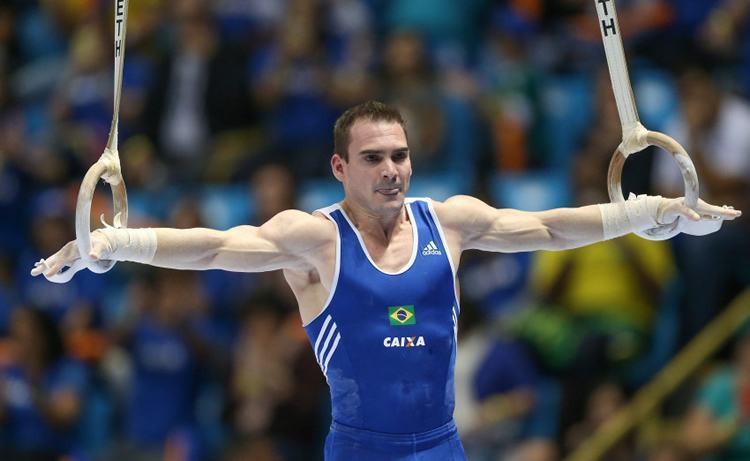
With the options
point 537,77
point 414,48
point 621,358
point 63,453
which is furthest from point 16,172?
point 621,358

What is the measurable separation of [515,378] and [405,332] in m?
3.56

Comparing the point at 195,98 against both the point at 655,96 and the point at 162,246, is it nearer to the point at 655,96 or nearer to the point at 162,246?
the point at 655,96

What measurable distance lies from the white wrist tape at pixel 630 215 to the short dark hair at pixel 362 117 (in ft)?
3.44

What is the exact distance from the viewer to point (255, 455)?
9188 millimetres

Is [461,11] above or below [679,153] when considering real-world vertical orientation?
above

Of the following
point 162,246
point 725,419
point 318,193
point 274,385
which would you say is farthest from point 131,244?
point 318,193

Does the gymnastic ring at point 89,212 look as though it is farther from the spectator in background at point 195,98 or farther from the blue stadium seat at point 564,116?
the spectator in background at point 195,98

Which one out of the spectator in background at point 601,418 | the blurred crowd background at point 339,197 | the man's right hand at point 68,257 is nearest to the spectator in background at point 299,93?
the blurred crowd background at point 339,197

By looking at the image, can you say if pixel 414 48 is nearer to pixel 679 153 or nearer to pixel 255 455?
pixel 255 455

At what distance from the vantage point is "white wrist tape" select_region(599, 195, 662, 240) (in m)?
5.97

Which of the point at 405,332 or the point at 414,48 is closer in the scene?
the point at 405,332

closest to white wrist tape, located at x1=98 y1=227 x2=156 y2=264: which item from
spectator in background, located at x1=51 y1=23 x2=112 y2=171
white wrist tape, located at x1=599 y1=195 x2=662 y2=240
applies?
white wrist tape, located at x1=599 y1=195 x2=662 y2=240

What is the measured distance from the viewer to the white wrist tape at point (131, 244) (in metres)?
5.47

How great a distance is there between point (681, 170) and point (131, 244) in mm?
2450
